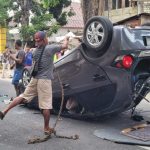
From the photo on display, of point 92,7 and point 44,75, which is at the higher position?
point 92,7

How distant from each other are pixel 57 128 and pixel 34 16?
72.5 ft

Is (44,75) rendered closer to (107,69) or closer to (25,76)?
(107,69)

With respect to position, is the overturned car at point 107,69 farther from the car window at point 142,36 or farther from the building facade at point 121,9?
the building facade at point 121,9

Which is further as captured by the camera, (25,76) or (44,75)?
(25,76)

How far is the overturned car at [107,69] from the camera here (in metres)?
7.55

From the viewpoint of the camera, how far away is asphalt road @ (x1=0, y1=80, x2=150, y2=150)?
6.63 metres

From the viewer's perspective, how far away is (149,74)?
7.96 m

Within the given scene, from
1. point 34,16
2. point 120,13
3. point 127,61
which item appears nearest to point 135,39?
point 127,61

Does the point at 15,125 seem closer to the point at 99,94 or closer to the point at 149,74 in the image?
the point at 99,94

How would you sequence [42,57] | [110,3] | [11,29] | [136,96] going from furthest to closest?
1. [11,29]
2. [110,3]
3. [136,96]
4. [42,57]

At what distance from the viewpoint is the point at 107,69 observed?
7.73 m

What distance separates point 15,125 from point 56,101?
1089 millimetres

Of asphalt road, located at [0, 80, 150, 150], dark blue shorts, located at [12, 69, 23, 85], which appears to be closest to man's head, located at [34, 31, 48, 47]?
asphalt road, located at [0, 80, 150, 150]

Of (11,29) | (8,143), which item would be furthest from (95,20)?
(11,29)
